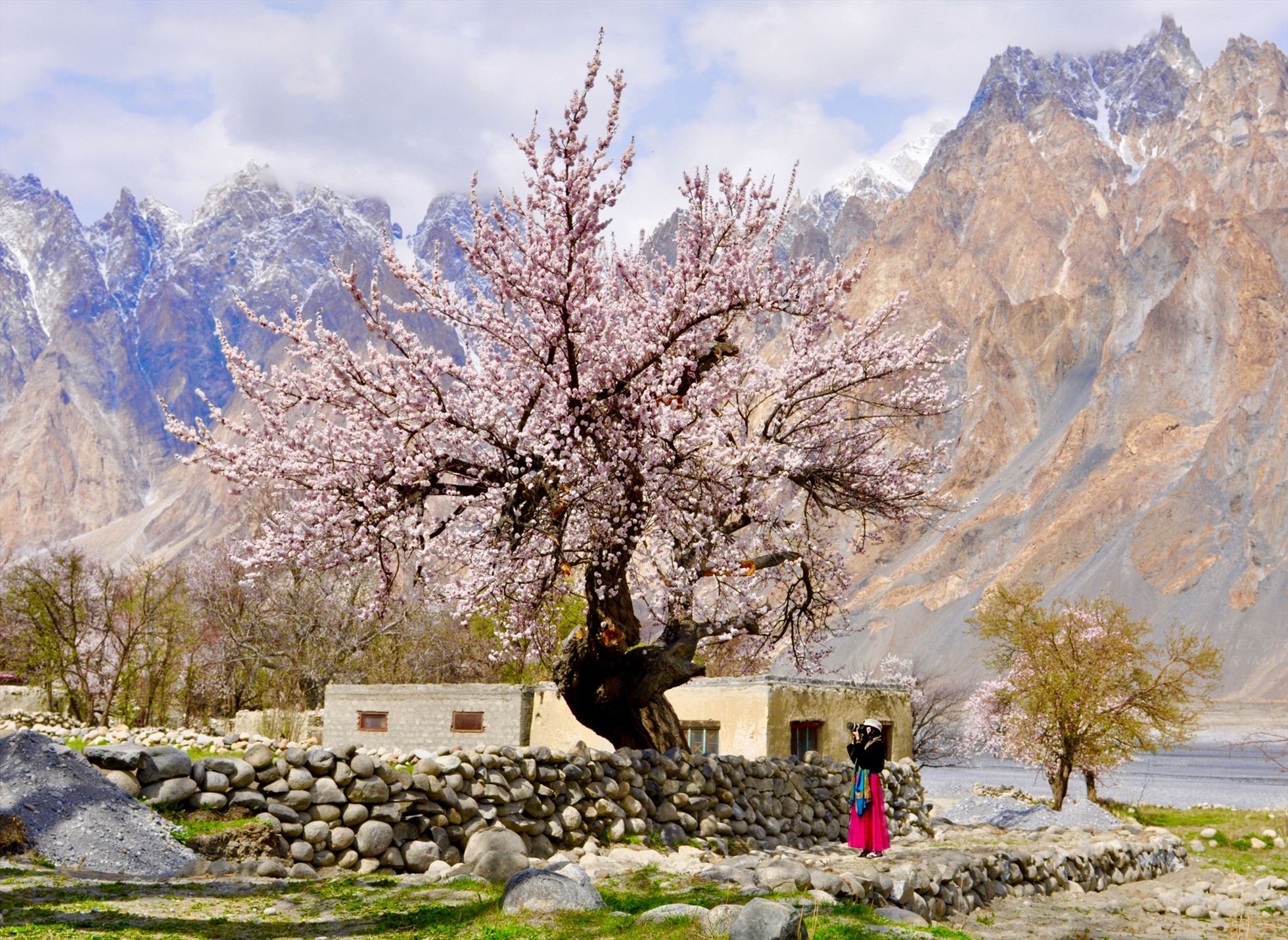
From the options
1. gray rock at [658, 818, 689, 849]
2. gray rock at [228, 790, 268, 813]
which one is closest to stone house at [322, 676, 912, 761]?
gray rock at [658, 818, 689, 849]

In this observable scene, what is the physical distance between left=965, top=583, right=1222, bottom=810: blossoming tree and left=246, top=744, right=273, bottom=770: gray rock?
2814 cm

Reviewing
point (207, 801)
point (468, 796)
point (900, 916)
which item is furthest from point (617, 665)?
point (900, 916)

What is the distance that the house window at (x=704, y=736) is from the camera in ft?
85.1

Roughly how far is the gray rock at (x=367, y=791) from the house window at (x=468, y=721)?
14.5m

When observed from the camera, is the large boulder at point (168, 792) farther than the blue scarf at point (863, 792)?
No

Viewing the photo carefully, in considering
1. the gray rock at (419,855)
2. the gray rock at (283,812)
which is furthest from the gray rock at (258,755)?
the gray rock at (419,855)

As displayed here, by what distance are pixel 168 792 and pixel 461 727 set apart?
1606 centimetres

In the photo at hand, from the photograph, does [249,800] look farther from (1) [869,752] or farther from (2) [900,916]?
(1) [869,752]

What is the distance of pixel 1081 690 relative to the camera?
34.9m

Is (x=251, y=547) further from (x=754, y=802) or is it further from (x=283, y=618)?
(x=283, y=618)

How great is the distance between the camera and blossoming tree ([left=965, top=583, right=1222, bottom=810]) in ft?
116

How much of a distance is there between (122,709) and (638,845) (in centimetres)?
2517

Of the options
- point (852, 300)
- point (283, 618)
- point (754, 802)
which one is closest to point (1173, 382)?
point (852, 300)

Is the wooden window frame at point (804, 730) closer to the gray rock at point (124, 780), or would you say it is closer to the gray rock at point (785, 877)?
the gray rock at point (785, 877)
